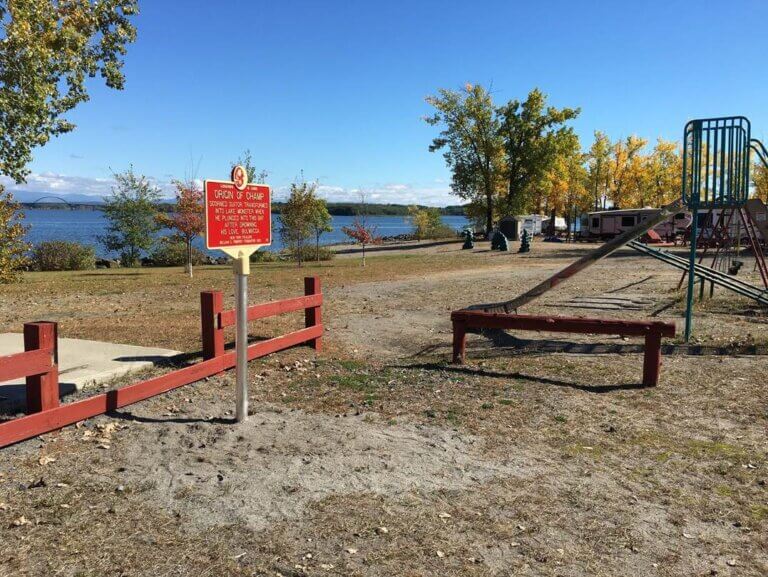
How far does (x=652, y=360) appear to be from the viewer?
6.83 metres

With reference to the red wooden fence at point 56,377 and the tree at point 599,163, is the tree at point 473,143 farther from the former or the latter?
the red wooden fence at point 56,377

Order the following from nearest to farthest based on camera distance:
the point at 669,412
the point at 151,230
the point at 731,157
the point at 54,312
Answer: the point at 669,412
the point at 731,157
the point at 54,312
the point at 151,230

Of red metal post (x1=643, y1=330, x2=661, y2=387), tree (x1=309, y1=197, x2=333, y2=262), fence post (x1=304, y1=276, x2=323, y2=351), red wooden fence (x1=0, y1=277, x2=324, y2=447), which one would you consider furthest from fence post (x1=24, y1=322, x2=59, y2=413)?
tree (x1=309, y1=197, x2=333, y2=262)

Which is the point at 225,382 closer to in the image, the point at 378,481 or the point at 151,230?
the point at 378,481

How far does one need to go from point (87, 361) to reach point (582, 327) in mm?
5914

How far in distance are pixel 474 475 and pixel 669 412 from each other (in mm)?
2611

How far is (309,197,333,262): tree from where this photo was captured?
29597 mm

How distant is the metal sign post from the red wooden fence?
103cm

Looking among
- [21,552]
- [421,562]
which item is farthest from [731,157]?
[21,552]

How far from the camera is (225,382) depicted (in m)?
6.86

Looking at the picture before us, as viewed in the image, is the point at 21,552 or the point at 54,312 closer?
the point at 21,552

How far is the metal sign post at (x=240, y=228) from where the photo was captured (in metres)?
5.17

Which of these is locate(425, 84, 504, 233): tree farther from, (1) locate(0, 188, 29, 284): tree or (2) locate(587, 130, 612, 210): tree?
(1) locate(0, 188, 29, 284): tree

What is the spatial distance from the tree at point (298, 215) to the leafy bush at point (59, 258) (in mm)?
10185
